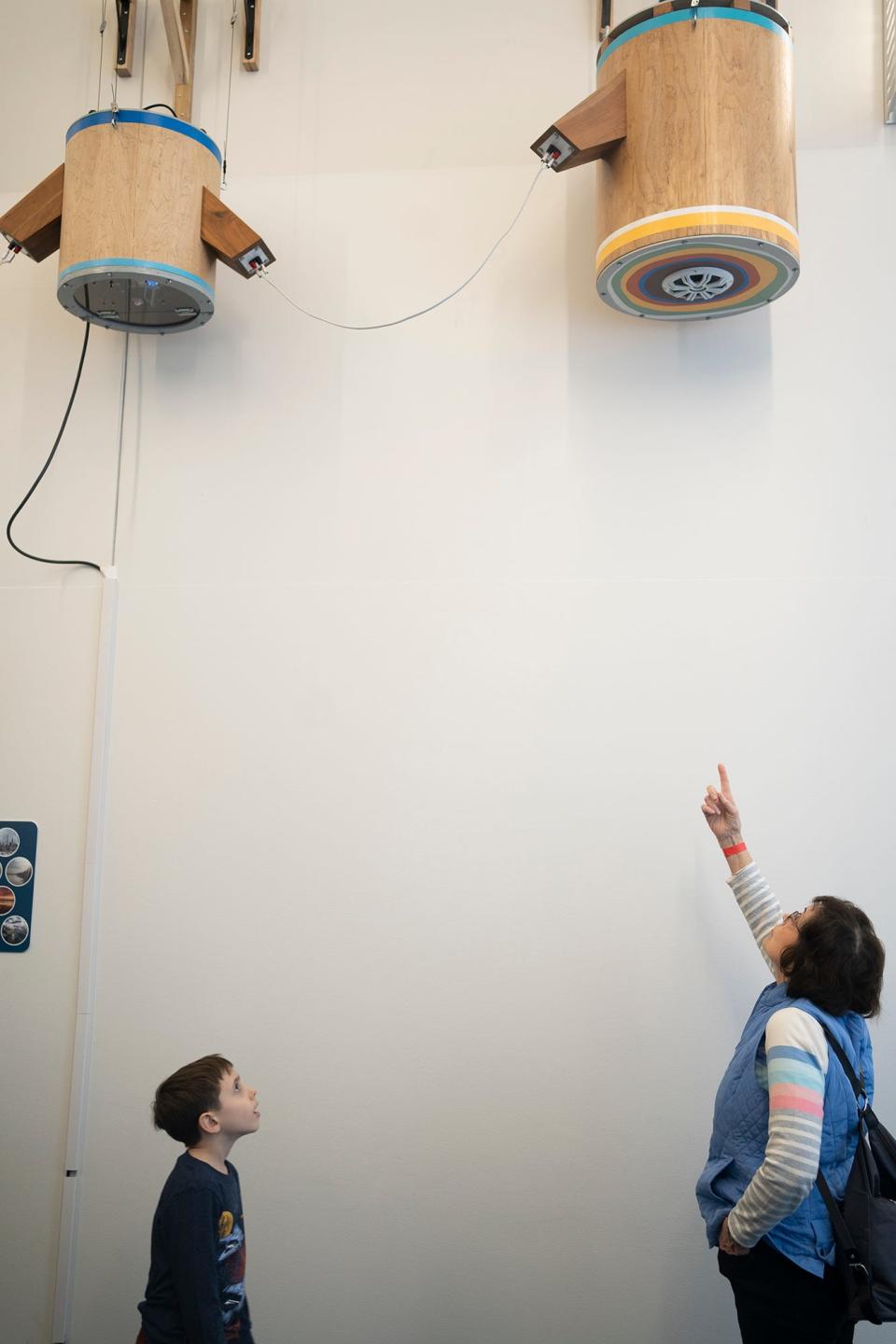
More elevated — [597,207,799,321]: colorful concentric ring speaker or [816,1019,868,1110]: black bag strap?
[597,207,799,321]: colorful concentric ring speaker

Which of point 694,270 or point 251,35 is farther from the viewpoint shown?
point 251,35

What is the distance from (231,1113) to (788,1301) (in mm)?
1090

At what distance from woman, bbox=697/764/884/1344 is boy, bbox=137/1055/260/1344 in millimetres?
911

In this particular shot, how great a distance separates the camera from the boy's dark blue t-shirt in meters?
2.08

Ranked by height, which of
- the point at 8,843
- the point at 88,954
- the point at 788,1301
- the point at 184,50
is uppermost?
the point at 184,50

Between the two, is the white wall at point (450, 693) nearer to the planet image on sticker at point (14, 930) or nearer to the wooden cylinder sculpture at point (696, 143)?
the planet image on sticker at point (14, 930)

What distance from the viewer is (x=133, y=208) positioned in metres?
2.91

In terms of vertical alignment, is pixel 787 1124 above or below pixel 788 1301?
above

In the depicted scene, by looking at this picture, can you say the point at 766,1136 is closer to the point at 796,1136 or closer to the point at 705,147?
the point at 796,1136

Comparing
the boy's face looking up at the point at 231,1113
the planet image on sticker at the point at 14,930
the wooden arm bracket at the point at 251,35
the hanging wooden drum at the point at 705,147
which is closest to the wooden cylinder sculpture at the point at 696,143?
the hanging wooden drum at the point at 705,147

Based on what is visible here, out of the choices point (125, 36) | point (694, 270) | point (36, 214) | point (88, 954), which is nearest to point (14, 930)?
Result: point (88, 954)

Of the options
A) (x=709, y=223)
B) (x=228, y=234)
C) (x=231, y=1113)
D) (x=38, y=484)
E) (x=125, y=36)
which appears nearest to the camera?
(x=231, y=1113)

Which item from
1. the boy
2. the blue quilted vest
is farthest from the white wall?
the boy

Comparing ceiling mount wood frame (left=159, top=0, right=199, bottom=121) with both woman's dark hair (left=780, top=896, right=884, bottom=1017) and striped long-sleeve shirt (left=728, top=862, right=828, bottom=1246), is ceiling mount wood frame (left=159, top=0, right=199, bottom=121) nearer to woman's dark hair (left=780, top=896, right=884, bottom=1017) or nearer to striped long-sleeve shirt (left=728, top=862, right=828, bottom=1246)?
woman's dark hair (left=780, top=896, right=884, bottom=1017)
